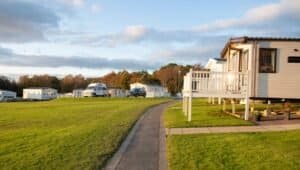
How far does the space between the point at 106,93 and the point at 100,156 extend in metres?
76.6

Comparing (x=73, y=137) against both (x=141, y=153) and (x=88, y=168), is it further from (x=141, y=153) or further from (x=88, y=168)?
(x=88, y=168)

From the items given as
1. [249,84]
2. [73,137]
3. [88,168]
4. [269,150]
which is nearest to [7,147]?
[73,137]

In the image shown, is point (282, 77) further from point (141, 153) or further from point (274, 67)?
point (141, 153)

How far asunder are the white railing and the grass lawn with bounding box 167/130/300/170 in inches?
213

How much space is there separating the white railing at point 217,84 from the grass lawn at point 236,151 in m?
5.41

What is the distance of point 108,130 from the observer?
57.1ft

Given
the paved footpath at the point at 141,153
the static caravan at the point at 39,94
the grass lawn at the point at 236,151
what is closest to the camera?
the grass lawn at the point at 236,151

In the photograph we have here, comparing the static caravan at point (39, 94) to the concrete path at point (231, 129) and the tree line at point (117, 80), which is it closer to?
the tree line at point (117, 80)

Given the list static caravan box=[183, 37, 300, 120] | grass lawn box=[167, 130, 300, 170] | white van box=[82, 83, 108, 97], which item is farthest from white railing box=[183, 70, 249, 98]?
white van box=[82, 83, 108, 97]

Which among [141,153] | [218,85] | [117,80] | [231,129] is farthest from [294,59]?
[117,80]

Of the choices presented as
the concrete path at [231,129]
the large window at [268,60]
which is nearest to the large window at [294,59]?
the large window at [268,60]

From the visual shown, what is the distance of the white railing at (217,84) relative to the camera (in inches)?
804

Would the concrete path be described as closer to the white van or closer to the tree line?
the white van

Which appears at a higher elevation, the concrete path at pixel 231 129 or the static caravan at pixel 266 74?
the static caravan at pixel 266 74
